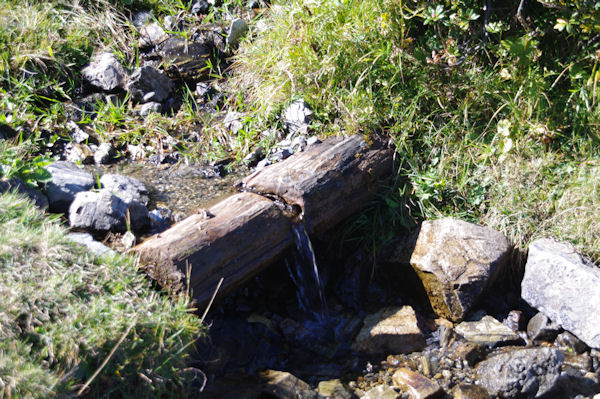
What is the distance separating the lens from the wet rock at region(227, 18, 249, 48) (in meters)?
5.45

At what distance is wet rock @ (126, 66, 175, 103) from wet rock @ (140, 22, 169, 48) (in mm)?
454

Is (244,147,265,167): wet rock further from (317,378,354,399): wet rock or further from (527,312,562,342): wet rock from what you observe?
(527,312,562,342): wet rock

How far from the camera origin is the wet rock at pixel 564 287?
3342 millimetres

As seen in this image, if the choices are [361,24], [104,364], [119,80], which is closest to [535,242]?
[361,24]

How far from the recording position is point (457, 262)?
361cm

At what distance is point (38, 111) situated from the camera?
15.9ft

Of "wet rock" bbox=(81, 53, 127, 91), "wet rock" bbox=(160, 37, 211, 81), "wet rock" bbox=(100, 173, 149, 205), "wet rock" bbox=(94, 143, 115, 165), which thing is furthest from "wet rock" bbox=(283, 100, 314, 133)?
"wet rock" bbox=(81, 53, 127, 91)

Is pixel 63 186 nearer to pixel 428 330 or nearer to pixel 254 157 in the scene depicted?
pixel 254 157

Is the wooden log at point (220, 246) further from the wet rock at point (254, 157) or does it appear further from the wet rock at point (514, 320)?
the wet rock at point (514, 320)

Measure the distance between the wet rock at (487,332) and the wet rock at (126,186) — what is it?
229cm

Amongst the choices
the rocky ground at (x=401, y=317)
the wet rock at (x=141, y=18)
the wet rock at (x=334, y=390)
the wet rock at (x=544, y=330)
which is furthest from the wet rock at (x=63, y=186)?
the wet rock at (x=544, y=330)

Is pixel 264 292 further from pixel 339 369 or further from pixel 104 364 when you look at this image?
pixel 104 364

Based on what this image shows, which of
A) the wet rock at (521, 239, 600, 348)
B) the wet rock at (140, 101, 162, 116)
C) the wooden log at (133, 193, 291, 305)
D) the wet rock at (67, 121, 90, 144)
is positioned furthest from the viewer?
the wet rock at (140, 101, 162, 116)

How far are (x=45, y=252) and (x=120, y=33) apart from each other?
11.1ft
